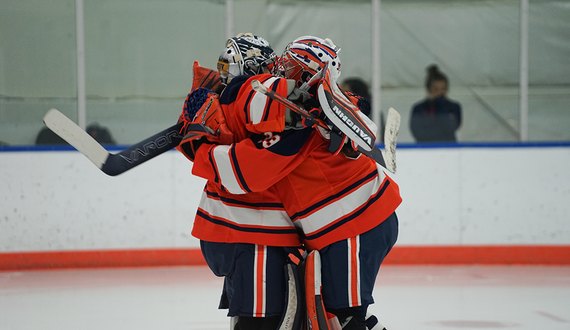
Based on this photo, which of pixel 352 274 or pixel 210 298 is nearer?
pixel 352 274

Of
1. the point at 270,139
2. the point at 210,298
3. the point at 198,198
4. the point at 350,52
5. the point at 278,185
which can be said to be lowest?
the point at 210,298

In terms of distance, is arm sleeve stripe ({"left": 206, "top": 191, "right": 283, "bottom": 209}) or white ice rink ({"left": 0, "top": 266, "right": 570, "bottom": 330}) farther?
white ice rink ({"left": 0, "top": 266, "right": 570, "bottom": 330})

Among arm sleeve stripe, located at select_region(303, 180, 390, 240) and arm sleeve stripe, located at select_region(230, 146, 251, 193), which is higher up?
arm sleeve stripe, located at select_region(230, 146, 251, 193)

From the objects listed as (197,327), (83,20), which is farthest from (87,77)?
(197,327)

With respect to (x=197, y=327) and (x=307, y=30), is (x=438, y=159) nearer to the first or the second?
(x=307, y=30)

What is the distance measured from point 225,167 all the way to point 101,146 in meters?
0.37

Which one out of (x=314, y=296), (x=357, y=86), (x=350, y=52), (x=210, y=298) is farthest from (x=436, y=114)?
(x=314, y=296)

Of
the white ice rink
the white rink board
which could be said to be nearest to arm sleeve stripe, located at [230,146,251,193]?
the white ice rink

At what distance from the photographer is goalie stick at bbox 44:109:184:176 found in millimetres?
1539

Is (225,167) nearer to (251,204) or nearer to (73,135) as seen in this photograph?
(251,204)

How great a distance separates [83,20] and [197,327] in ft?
8.32

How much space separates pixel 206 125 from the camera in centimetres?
154

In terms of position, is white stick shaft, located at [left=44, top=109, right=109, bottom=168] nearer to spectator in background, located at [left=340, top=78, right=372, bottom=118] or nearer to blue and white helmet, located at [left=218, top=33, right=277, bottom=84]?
blue and white helmet, located at [left=218, top=33, right=277, bottom=84]

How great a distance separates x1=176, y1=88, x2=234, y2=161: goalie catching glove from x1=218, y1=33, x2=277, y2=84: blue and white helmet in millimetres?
109
